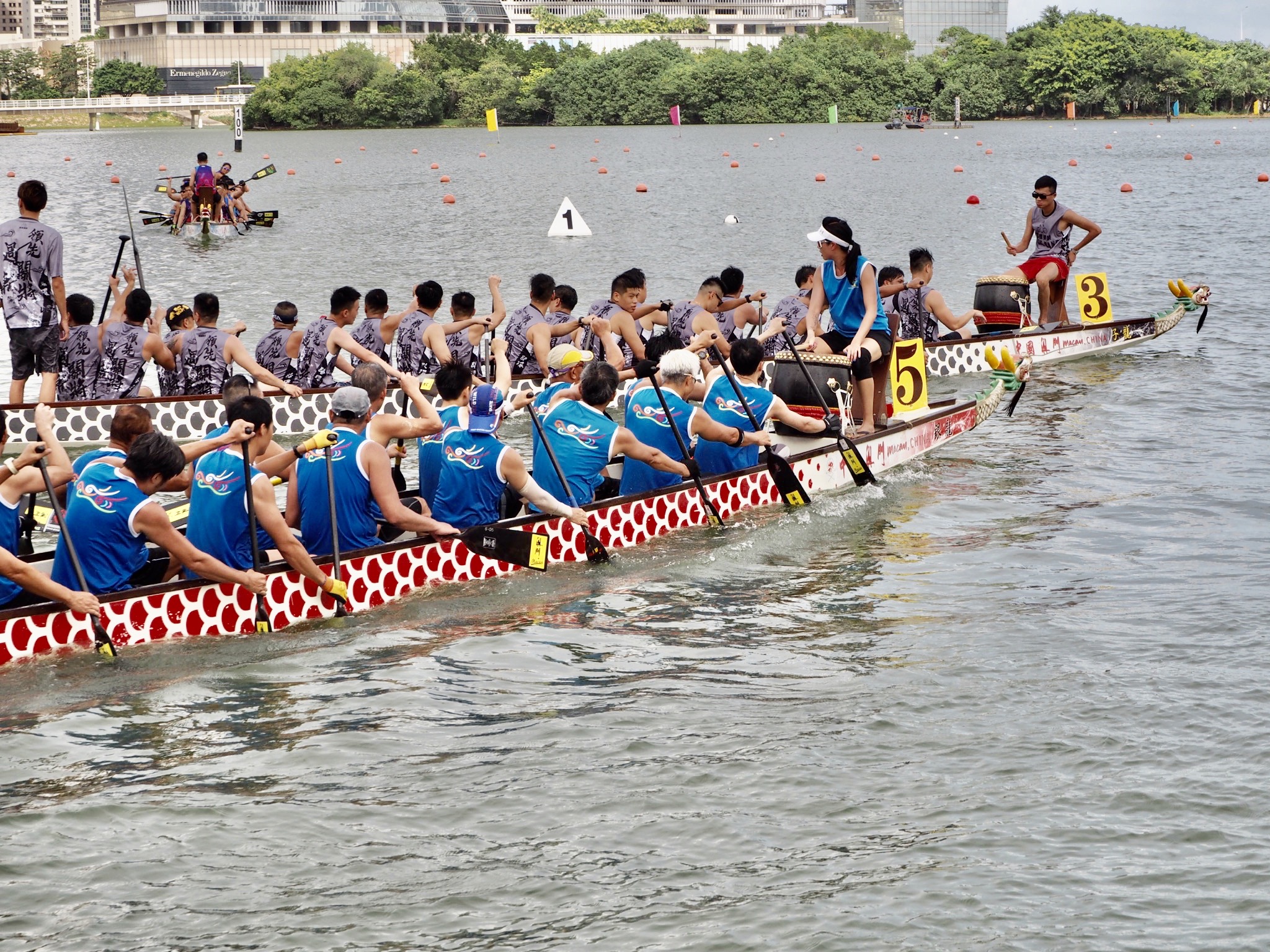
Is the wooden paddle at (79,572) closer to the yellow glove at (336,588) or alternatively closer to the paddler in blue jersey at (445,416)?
the yellow glove at (336,588)

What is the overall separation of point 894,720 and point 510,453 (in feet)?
10.3

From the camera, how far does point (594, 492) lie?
10797 millimetres

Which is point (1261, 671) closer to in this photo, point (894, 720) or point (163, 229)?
point (894, 720)

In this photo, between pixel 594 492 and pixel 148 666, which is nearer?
pixel 148 666

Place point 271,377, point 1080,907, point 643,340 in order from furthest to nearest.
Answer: point 643,340 → point 271,377 → point 1080,907

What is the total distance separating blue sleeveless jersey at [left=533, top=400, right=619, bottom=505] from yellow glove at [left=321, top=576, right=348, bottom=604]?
6.20ft

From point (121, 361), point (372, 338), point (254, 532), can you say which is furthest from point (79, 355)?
point (254, 532)

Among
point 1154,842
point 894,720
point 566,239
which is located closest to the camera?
point 1154,842

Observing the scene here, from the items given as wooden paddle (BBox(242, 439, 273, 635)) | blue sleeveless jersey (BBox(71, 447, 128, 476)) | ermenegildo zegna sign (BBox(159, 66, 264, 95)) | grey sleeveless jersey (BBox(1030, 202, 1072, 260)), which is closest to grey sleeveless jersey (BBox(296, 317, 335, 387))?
wooden paddle (BBox(242, 439, 273, 635))

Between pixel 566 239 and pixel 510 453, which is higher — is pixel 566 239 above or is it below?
above

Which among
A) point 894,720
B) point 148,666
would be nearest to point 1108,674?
point 894,720

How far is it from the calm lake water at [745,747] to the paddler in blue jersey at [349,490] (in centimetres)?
52

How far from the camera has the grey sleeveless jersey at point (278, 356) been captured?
565 inches

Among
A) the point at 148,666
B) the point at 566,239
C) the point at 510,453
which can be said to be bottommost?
the point at 148,666
